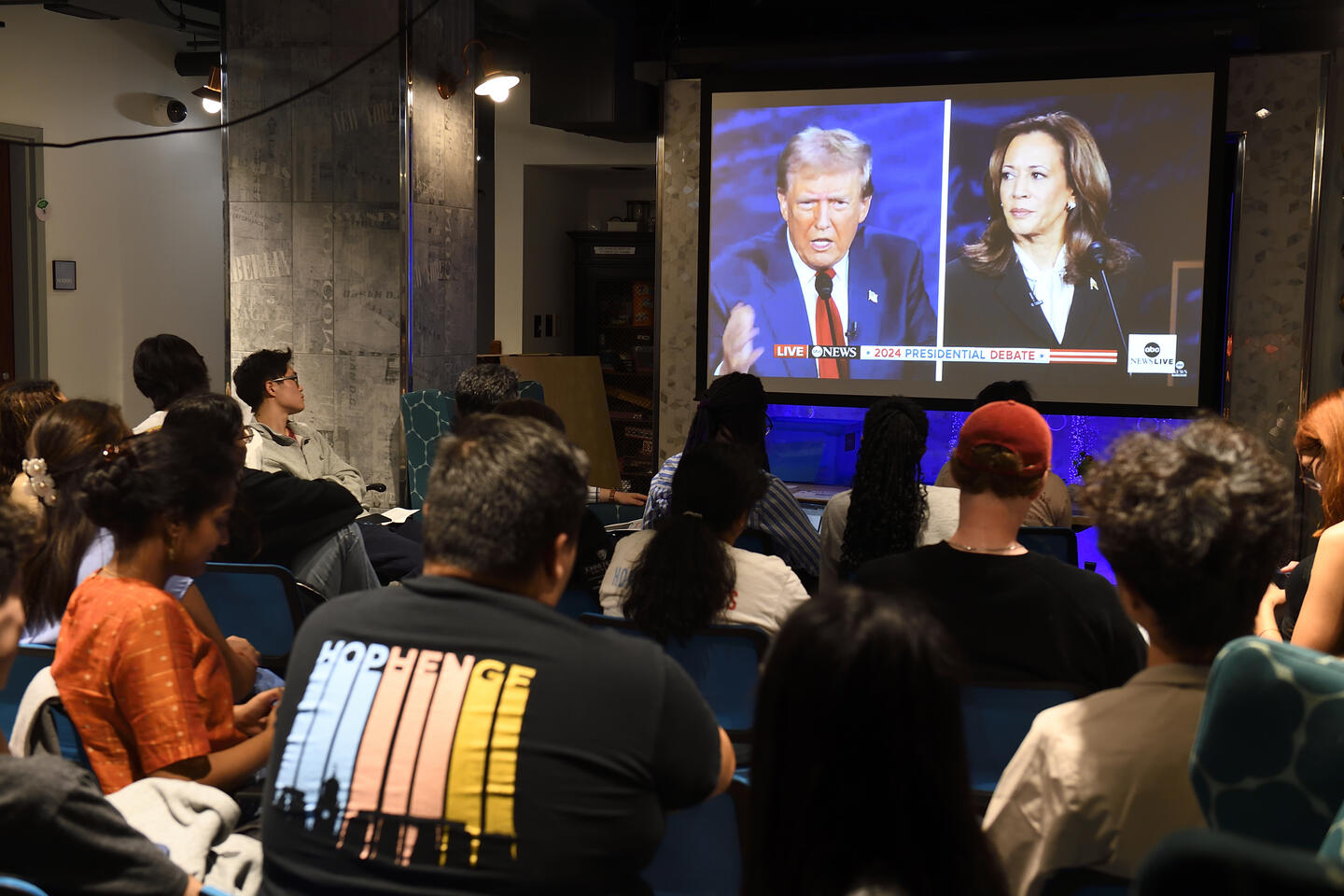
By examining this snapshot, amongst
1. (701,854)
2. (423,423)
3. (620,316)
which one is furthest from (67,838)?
(620,316)

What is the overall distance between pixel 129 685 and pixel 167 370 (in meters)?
2.90

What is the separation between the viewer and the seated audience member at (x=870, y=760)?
0.89 meters

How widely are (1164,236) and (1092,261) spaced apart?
37 centimetres

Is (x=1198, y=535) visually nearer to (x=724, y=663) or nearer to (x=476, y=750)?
(x=476, y=750)

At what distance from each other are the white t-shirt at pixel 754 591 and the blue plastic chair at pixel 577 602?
266 millimetres

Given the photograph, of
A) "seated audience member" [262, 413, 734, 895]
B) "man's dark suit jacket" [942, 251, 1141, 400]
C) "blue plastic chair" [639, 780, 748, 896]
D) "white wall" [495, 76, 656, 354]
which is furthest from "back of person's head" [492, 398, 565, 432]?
"white wall" [495, 76, 656, 354]

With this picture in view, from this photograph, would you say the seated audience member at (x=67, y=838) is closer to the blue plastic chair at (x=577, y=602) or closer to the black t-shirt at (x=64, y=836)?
the black t-shirt at (x=64, y=836)

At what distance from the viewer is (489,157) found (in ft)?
32.9

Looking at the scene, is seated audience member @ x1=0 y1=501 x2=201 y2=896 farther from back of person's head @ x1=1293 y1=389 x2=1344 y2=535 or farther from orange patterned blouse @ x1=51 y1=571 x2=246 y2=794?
back of person's head @ x1=1293 y1=389 x2=1344 y2=535

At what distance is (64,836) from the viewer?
45.4 inches

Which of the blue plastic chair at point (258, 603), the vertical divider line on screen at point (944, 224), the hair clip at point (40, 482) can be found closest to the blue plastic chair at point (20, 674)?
the hair clip at point (40, 482)

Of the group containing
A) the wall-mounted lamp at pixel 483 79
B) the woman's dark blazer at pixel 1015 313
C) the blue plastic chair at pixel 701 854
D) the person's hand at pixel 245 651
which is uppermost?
the wall-mounted lamp at pixel 483 79

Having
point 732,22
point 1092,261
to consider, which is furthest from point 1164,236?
point 732,22

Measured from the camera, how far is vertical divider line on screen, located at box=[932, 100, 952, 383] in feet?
20.4
